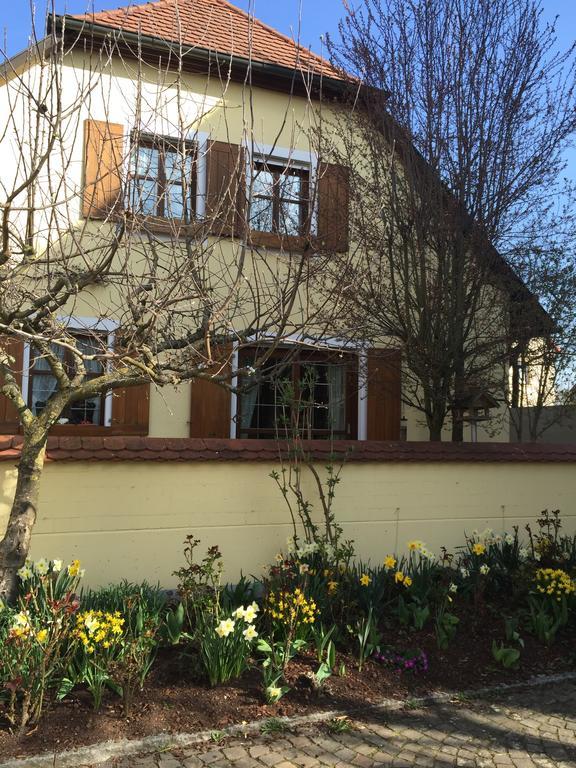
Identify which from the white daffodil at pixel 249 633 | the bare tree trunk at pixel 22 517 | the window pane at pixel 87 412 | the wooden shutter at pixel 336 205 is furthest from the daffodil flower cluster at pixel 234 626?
the window pane at pixel 87 412

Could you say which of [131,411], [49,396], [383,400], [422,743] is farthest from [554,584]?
[49,396]

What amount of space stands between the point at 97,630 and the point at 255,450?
7.44 feet

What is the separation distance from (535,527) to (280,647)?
374 centimetres

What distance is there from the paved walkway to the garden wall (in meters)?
2.07

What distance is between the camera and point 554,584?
17.3 feet

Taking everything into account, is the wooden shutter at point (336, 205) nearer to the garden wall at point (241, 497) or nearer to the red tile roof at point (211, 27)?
the red tile roof at point (211, 27)

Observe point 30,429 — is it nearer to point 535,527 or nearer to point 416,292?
point 416,292

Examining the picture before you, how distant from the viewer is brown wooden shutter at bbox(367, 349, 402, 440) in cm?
847

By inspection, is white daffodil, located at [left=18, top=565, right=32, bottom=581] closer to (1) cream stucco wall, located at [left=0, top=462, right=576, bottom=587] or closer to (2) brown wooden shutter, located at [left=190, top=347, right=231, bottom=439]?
(1) cream stucco wall, located at [left=0, top=462, right=576, bottom=587]

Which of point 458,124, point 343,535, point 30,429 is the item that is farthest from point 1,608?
point 458,124

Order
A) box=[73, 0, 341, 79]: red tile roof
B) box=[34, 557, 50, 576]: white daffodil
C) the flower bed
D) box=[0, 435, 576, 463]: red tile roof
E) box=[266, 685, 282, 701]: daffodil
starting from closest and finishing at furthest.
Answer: the flower bed, box=[266, 685, 282, 701]: daffodil, box=[34, 557, 50, 576]: white daffodil, box=[0, 435, 576, 463]: red tile roof, box=[73, 0, 341, 79]: red tile roof

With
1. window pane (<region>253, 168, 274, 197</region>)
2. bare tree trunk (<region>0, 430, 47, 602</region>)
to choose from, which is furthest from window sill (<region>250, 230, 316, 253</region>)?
bare tree trunk (<region>0, 430, 47, 602</region>)

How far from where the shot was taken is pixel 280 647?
4258mm

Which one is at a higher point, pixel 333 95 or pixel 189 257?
pixel 333 95
